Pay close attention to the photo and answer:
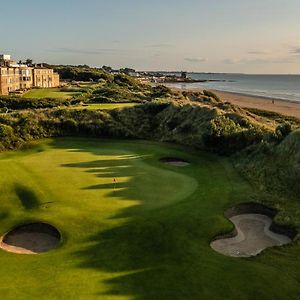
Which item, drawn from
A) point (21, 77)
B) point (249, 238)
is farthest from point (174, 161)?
point (21, 77)

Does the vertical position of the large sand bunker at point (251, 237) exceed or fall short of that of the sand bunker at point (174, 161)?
it falls short

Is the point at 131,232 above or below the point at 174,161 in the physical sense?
below

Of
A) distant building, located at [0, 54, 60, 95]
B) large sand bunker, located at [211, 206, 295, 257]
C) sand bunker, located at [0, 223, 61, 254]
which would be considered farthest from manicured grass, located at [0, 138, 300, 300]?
distant building, located at [0, 54, 60, 95]

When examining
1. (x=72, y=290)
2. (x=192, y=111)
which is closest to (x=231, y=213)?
(x=72, y=290)

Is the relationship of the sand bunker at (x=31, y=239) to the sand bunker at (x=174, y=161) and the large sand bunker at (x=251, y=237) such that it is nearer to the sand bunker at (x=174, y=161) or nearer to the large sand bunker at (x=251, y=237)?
the large sand bunker at (x=251, y=237)

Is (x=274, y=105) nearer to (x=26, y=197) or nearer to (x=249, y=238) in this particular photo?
(x=249, y=238)

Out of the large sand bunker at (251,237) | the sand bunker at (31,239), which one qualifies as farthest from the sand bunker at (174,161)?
the sand bunker at (31,239)
